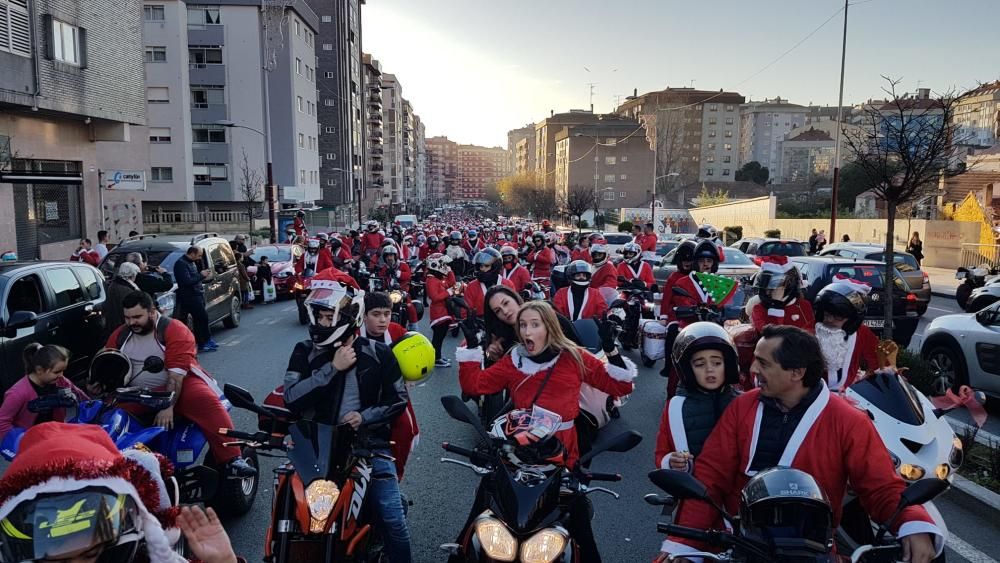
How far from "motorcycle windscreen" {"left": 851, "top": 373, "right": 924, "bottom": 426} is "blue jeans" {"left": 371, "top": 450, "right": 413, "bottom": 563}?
9.30ft

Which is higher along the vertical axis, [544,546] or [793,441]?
[793,441]

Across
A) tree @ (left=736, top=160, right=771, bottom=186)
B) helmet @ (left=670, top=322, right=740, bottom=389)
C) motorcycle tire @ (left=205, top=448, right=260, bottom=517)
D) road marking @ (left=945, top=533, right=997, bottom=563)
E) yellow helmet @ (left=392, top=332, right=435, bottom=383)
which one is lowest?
road marking @ (left=945, top=533, right=997, bottom=563)

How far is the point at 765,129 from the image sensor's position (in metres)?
119

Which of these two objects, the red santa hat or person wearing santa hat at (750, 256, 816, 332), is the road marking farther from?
the red santa hat

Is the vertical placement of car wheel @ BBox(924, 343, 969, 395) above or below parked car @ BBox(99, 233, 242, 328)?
below

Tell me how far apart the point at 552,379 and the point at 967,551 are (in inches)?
125

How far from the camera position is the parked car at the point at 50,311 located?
24.8 ft

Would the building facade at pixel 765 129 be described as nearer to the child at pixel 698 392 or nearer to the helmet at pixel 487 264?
the helmet at pixel 487 264

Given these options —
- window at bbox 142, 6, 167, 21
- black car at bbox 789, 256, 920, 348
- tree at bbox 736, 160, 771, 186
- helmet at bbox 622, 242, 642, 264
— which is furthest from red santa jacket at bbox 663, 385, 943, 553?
tree at bbox 736, 160, 771, 186

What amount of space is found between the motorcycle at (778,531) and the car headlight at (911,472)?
160cm

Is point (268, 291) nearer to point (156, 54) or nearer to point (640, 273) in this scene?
point (640, 273)

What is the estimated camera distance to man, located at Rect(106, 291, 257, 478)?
4.83 m

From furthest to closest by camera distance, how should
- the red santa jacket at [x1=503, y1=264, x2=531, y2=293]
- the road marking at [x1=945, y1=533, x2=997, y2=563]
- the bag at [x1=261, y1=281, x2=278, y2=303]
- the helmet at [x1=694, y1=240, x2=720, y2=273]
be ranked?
the bag at [x1=261, y1=281, x2=278, y2=303] < the red santa jacket at [x1=503, y1=264, x2=531, y2=293] < the helmet at [x1=694, y1=240, x2=720, y2=273] < the road marking at [x1=945, y1=533, x2=997, y2=563]

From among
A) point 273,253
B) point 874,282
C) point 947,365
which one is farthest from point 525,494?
point 273,253
